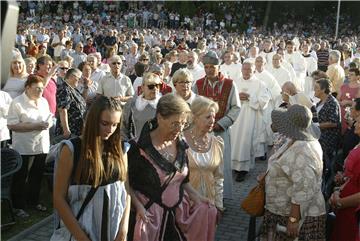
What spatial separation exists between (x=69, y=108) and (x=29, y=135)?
2.08ft

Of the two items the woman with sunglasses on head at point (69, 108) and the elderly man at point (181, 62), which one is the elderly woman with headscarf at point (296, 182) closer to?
the woman with sunglasses on head at point (69, 108)

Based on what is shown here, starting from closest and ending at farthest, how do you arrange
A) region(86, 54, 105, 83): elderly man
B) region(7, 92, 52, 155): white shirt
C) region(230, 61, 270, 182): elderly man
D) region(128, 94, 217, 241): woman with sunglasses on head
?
region(128, 94, 217, 241): woman with sunglasses on head, region(7, 92, 52, 155): white shirt, region(230, 61, 270, 182): elderly man, region(86, 54, 105, 83): elderly man

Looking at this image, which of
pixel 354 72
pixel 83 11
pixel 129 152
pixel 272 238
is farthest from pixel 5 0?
pixel 83 11

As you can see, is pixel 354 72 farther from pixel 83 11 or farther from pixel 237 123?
pixel 83 11

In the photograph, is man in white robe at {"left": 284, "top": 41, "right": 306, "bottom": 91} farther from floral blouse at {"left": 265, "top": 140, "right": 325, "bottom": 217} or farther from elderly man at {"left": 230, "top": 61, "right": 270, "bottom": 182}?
floral blouse at {"left": 265, "top": 140, "right": 325, "bottom": 217}

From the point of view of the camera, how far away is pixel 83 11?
109 ft

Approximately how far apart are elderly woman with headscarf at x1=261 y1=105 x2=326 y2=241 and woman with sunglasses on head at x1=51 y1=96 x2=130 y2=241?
1335 mm

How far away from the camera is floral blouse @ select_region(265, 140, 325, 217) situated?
11.3 ft

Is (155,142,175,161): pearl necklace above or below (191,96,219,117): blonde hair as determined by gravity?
below

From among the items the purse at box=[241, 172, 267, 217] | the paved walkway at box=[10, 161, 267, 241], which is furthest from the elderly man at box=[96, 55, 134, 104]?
the purse at box=[241, 172, 267, 217]

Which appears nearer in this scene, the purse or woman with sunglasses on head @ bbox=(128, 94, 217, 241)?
woman with sunglasses on head @ bbox=(128, 94, 217, 241)

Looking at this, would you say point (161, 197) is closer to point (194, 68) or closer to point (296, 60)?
point (194, 68)

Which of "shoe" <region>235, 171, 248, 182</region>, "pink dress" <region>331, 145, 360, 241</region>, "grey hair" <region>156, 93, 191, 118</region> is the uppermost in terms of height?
"grey hair" <region>156, 93, 191, 118</region>

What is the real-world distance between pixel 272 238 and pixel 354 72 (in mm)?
4222
